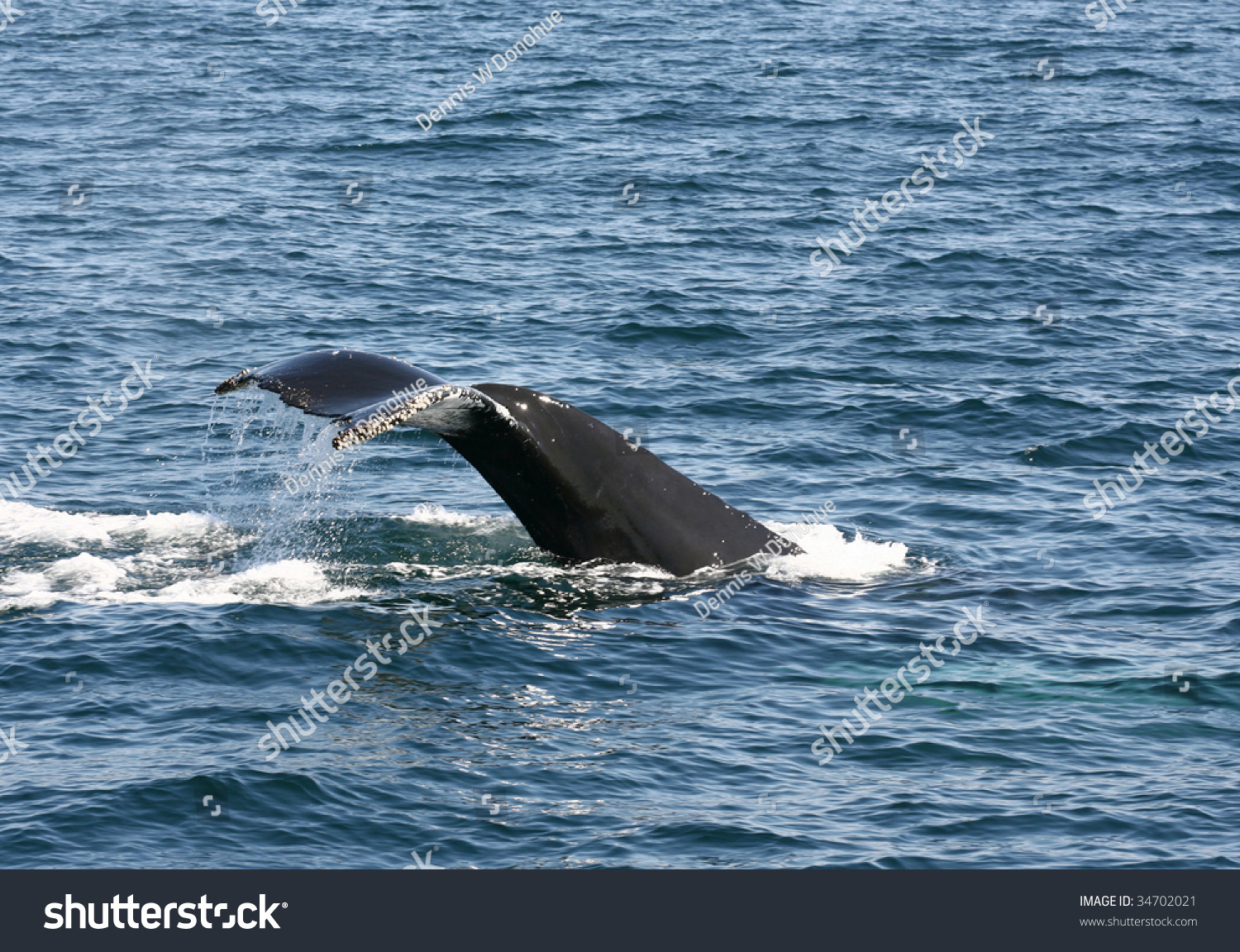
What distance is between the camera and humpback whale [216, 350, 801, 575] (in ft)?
35.0

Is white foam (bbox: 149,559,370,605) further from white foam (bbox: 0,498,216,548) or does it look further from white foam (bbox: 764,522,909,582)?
white foam (bbox: 764,522,909,582)

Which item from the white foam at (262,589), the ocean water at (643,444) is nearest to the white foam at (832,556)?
the ocean water at (643,444)

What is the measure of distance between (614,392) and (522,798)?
11898 mm

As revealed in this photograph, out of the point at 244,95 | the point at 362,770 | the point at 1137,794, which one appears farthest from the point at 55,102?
the point at 1137,794

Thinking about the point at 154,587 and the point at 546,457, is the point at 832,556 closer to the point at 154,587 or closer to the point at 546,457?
the point at 546,457

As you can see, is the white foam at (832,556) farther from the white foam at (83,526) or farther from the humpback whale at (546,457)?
the white foam at (83,526)

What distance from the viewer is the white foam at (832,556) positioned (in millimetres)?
14383

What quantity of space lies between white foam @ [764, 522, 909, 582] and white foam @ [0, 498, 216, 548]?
5601 mm

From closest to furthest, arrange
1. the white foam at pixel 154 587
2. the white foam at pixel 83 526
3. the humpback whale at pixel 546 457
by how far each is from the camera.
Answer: the humpback whale at pixel 546 457, the white foam at pixel 154 587, the white foam at pixel 83 526

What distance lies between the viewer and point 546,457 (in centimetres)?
1182

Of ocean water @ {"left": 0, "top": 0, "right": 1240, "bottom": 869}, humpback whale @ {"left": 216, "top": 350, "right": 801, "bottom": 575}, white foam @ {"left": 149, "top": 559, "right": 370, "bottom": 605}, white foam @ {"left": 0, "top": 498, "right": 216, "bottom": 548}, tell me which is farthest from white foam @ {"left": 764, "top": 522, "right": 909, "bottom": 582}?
white foam @ {"left": 0, "top": 498, "right": 216, "bottom": 548}

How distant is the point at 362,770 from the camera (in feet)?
34.0

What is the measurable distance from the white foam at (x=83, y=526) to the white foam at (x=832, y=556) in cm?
560

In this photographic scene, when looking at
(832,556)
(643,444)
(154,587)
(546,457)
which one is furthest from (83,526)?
(832,556)
